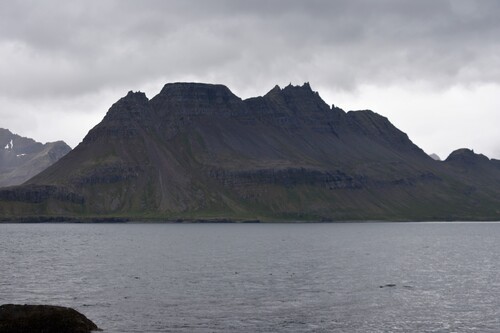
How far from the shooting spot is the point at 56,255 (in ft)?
510

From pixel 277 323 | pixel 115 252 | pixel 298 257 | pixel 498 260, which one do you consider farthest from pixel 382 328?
pixel 115 252

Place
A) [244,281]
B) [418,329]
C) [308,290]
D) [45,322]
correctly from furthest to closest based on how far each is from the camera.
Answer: [244,281], [308,290], [418,329], [45,322]

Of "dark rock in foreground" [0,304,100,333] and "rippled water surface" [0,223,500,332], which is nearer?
"dark rock in foreground" [0,304,100,333]

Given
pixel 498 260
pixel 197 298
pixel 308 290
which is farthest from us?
pixel 498 260

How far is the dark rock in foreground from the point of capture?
59.5m

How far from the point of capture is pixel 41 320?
6041 centimetres

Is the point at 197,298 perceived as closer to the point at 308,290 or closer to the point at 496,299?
the point at 308,290

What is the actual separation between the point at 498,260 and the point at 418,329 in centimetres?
9814

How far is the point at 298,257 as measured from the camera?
154500 millimetres

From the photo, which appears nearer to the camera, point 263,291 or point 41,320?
point 41,320

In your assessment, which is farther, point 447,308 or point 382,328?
point 447,308

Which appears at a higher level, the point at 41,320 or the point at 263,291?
the point at 41,320

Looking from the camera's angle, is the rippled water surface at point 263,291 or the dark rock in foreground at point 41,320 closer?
the dark rock in foreground at point 41,320

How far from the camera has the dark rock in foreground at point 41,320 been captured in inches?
2341
